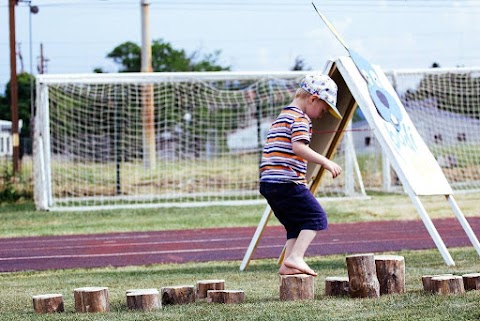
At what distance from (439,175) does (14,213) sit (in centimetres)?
1214

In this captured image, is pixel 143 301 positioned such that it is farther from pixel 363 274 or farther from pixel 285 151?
pixel 285 151

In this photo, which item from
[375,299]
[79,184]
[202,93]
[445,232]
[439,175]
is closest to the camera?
[375,299]

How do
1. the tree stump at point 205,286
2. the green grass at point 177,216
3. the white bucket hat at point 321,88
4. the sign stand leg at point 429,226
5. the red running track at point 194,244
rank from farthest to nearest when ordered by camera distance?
the green grass at point 177,216 → the red running track at point 194,244 → the sign stand leg at point 429,226 → the white bucket hat at point 321,88 → the tree stump at point 205,286

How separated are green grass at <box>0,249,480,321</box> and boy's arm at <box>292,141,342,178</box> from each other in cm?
99

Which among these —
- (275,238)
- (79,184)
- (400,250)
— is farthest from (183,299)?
(79,184)

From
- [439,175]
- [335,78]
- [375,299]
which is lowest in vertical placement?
[375,299]

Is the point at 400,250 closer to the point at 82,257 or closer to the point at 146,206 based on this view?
the point at 82,257

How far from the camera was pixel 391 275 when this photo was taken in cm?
799

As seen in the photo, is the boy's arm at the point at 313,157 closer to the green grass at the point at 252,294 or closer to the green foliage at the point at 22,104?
the green grass at the point at 252,294

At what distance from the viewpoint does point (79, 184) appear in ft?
81.0

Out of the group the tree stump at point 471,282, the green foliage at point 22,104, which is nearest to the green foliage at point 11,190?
the tree stump at point 471,282

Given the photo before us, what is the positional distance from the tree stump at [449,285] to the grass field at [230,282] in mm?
101

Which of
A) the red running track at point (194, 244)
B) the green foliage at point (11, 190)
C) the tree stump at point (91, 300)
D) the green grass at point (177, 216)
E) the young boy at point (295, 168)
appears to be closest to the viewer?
the tree stump at point (91, 300)

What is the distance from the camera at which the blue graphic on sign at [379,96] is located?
10.4 metres
